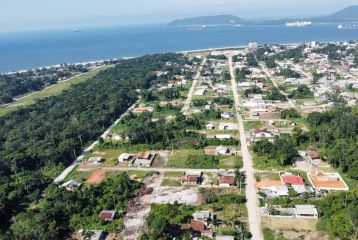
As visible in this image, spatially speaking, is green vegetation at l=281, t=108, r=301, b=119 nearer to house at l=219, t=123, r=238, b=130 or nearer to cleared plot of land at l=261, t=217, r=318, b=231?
house at l=219, t=123, r=238, b=130

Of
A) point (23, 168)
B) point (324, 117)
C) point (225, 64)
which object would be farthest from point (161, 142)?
point (225, 64)

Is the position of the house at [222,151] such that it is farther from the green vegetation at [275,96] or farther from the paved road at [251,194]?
the green vegetation at [275,96]

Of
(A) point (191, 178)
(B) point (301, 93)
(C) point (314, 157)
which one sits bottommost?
(A) point (191, 178)

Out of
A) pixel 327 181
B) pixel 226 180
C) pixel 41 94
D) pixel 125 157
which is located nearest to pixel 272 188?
pixel 226 180

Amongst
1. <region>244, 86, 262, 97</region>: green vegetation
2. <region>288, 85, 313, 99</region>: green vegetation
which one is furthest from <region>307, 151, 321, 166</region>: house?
<region>244, 86, 262, 97</region>: green vegetation

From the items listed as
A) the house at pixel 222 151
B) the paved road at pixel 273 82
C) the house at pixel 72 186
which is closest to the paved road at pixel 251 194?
the house at pixel 222 151

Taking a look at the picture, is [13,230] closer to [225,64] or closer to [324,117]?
[324,117]

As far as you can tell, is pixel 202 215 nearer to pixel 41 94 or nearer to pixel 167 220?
pixel 167 220
